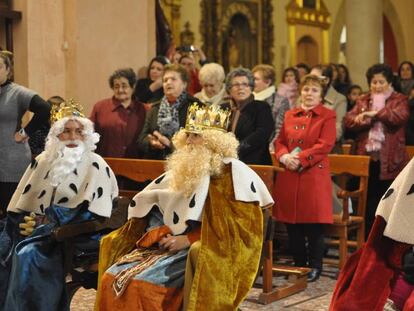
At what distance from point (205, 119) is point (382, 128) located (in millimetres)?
2833

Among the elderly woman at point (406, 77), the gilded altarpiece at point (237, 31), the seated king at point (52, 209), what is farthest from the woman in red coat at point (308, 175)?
the gilded altarpiece at point (237, 31)

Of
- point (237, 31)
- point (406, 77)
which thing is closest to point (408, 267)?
point (406, 77)

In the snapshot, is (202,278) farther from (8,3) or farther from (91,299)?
(8,3)

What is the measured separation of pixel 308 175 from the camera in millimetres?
6824

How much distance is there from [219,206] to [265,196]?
0.86 feet

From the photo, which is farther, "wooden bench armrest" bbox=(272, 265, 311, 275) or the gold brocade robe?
"wooden bench armrest" bbox=(272, 265, 311, 275)

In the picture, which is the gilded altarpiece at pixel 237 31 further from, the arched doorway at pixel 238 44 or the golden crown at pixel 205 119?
the golden crown at pixel 205 119

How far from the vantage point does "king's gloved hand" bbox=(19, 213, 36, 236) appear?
5656 mm

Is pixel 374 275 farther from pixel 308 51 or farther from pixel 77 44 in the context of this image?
pixel 308 51

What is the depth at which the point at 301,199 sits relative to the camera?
685 cm

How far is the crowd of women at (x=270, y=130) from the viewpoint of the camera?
6.65 m

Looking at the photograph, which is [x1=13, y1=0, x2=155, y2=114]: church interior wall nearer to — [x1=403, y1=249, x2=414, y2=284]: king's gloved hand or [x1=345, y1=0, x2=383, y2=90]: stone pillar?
[x1=403, y1=249, x2=414, y2=284]: king's gloved hand

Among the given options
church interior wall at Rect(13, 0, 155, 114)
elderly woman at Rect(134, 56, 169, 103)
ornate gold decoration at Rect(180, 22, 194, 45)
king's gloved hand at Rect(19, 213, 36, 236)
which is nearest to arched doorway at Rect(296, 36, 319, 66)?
ornate gold decoration at Rect(180, 22, 194, 45)

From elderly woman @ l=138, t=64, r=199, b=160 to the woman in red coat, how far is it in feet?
2.62
